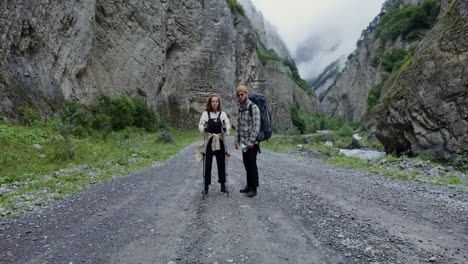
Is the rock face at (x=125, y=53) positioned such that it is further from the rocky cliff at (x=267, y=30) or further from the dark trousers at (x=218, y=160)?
the rocky cliff at (x=267, y=30)

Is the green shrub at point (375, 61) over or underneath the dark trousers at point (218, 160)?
over

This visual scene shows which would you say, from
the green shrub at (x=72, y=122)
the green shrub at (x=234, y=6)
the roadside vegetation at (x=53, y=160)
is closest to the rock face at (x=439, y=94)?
the roadside vegetation at (x=53, y=160)

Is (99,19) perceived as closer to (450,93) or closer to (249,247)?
(450,93)

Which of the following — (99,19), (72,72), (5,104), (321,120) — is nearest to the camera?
(5,104)

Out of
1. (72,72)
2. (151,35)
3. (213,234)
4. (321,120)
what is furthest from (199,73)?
(321,120)

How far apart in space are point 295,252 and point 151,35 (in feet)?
117

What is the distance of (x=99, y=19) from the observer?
30.0m

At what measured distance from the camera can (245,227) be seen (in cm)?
500

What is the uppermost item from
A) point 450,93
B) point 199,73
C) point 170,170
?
point 199,73

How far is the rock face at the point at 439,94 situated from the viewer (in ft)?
49.9

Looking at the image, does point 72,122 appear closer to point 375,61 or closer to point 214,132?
point 214,132

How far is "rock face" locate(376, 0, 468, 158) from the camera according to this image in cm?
1520

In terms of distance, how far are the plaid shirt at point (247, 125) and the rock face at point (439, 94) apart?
12.1 meters

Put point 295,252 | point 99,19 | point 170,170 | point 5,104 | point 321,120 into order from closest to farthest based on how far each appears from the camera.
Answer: point 295,252, point 170,170, point 5,104, point 99,19, point 321,120
